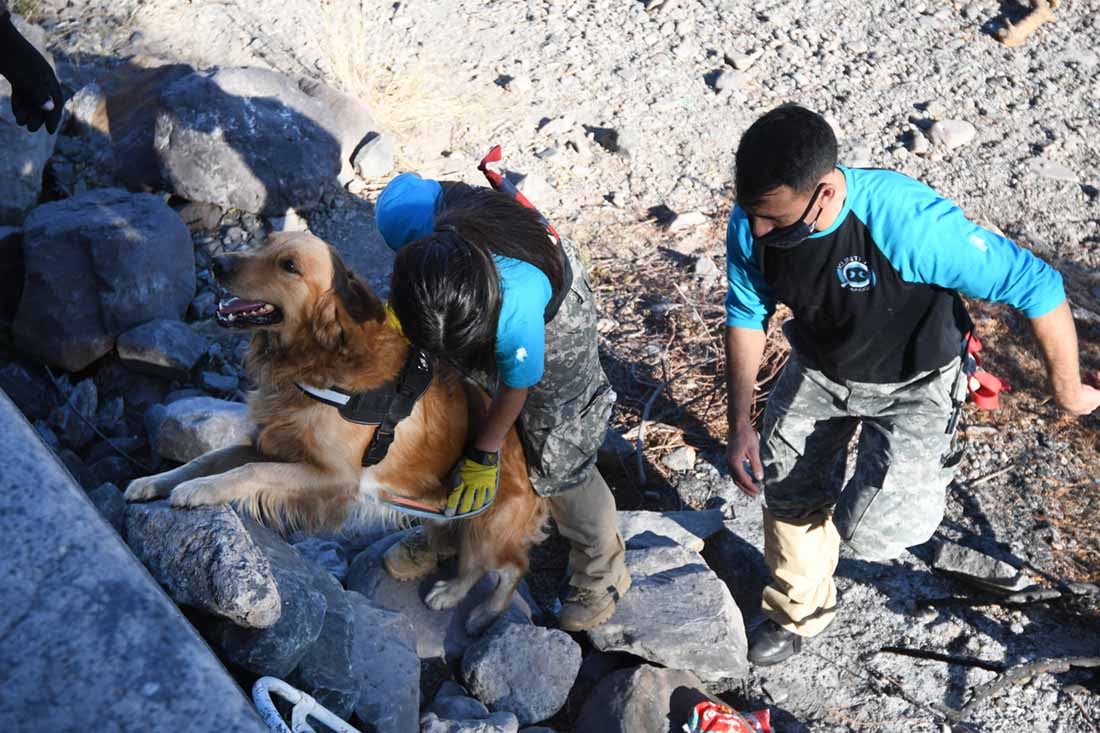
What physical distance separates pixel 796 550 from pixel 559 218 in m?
3.51

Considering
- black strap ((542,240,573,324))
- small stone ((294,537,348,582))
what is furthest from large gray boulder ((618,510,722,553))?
black strap ((542,240,573,324))

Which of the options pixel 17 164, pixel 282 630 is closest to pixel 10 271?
pixel 17 164

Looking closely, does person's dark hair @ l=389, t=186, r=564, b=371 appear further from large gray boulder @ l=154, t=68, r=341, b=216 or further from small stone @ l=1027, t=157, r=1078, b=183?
small stone @ l=1027, t=157, r=1078, b=183

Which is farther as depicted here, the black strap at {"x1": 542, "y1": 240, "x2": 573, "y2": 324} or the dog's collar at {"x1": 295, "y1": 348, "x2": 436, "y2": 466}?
the dog's collar at {"x1": 295, "y1": 348, "x2": 436, "y2": 466}

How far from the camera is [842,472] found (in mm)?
3779

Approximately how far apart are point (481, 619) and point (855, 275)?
208 cm

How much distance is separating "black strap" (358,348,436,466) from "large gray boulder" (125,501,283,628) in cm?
64

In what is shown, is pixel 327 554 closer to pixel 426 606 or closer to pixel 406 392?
pixel 426 606

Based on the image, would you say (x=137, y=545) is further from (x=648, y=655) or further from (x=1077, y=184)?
(x=1077, y=184)

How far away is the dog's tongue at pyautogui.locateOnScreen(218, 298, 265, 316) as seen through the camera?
3385 mm

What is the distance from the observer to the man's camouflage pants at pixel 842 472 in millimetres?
3314

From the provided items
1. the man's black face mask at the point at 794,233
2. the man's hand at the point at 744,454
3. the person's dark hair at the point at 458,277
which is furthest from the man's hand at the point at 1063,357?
the person's dark hair at the point at 458,277

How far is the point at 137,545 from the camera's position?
306cm

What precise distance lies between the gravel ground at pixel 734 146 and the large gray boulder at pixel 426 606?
648 millimetres
